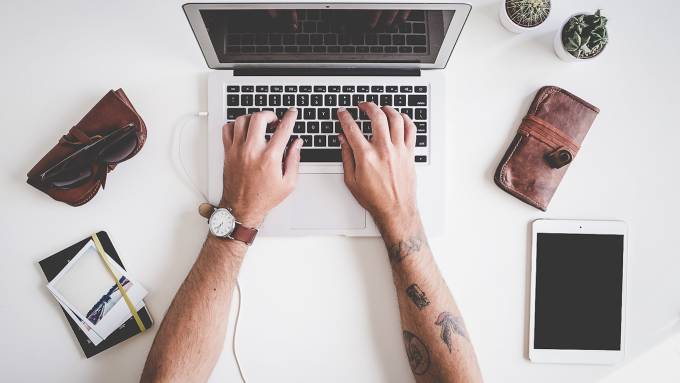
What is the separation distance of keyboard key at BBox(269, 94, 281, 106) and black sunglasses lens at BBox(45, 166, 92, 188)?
1.40 ft

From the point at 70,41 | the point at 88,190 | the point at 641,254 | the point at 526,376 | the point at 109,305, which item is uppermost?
the point at 70,41

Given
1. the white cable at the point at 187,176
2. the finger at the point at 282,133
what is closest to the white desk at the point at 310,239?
the white cable at the point at 187,176

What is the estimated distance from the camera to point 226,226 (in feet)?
3.35

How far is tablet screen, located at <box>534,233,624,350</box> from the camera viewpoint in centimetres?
107

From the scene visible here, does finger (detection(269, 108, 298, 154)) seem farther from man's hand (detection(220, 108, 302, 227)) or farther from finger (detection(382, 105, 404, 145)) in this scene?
finger (detection(382, 105, 404, 145))

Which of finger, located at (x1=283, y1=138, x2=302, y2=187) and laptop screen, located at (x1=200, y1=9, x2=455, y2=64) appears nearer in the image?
laptop screen, located at (x1=200, y1=9, x2=455, y2=64)

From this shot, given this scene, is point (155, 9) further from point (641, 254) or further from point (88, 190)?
point (641, 254)

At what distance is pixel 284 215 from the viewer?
1.05 m

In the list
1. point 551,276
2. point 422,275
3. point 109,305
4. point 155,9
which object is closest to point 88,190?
point 109,305

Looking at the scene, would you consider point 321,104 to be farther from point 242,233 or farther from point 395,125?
point 242,233

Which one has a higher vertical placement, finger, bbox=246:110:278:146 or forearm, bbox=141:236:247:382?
finger, bbox=246:110:278:146

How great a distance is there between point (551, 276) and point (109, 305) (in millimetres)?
1018

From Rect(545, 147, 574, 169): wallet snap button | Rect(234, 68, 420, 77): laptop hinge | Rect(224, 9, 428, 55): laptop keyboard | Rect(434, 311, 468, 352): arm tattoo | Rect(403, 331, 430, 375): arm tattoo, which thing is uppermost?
Rect(224, 9, 428, 55): laptop keyboard

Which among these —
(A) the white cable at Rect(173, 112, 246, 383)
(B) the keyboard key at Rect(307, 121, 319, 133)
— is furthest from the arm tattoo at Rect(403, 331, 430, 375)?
(B) the keyboard key at Rect(307, 121, 319, 133)
